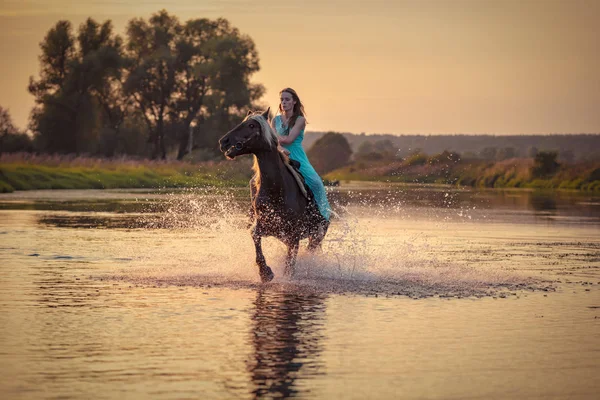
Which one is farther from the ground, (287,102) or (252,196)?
(287,102)

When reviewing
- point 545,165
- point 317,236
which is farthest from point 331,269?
point 545,165

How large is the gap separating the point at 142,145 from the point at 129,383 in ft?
283

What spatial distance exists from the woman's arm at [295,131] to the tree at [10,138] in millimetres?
68754

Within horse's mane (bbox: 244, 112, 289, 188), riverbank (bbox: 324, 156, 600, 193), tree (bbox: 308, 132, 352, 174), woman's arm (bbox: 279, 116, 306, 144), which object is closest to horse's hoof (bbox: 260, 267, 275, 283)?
horse's mane (bbox: 244, 112, 289, 188)

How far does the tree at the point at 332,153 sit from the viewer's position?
115m

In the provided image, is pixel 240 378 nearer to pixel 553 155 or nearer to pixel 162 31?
pixel 553 155

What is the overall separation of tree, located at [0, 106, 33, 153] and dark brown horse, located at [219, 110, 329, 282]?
69817 mm

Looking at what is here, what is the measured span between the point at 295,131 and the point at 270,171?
1579 millimetres

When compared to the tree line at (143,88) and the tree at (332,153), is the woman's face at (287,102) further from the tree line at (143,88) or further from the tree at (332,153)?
the tree at (332,153)

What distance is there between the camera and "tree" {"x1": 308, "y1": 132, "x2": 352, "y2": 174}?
376ft

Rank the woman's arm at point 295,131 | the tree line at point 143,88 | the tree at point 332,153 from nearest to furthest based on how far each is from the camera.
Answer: the woman's arm at point 295,131, the tree line at point 143,88, the tree at point 332,153

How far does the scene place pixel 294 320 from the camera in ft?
34.4

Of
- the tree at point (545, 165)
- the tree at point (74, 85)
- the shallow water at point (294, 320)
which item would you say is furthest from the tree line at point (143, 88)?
the shallow water at point (294, 320)

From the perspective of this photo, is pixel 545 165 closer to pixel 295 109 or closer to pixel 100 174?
pixel 100 174
